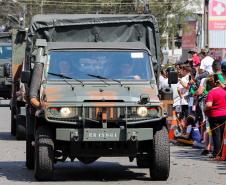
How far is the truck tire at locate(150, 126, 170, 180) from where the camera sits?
42.6 feet

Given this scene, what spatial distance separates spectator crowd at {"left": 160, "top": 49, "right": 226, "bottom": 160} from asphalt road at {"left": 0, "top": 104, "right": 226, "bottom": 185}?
21.1 inches

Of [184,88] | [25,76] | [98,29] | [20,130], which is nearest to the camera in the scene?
[25,76]

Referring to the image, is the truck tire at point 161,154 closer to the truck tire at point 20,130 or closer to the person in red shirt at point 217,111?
the person in red shirt at point 217,111

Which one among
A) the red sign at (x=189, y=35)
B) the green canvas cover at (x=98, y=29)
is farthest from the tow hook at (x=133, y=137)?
the red sign at (x=189, y=35)

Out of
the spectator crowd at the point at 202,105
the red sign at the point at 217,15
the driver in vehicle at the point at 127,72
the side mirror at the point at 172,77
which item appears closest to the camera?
the driver in vehicle at the point at 127,72

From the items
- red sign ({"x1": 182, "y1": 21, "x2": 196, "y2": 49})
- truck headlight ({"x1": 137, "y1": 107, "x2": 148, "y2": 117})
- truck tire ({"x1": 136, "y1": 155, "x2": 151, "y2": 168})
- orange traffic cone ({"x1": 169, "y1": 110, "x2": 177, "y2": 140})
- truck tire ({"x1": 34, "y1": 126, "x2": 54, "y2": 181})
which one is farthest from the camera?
red sign ({"x1": 182, "y1": 21, "x2": 196, "y2": 49})

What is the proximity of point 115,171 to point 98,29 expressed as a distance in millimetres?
3114

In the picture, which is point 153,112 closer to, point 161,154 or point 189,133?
point 161,154

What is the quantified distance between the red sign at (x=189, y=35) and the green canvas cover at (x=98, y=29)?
42387 mm

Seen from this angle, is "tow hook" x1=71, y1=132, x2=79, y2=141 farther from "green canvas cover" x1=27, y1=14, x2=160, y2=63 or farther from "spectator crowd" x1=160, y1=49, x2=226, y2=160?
"spectator crowd" x1=160, y1=49, x2=226, y2=160

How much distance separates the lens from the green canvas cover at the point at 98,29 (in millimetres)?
16516

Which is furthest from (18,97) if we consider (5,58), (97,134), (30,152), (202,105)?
(5,58)

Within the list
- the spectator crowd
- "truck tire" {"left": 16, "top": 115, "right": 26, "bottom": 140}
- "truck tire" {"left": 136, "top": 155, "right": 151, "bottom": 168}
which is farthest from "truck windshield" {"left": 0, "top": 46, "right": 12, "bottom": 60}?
"truck tire" {"left": 136, "top": 155, "right": 151, "bottom": 168}

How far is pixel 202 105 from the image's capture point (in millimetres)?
19672
